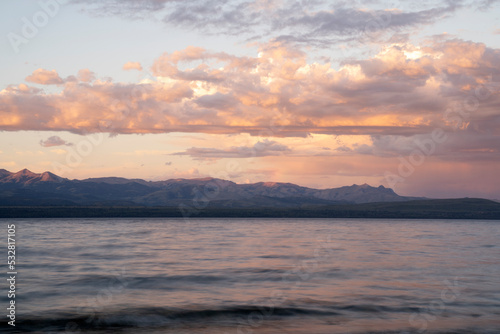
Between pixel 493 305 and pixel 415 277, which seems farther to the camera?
pixel 415 277

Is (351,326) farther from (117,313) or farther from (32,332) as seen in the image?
(32,332)

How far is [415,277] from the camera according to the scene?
129 feet

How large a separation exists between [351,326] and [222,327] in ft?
21.1

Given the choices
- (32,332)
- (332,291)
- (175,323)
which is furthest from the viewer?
(332,291)

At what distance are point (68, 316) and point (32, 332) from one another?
10.7 feet

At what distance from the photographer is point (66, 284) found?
34.9 meters

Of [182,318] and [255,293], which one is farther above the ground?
[255,293]

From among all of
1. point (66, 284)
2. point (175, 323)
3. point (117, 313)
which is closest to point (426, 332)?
point (175, 323)

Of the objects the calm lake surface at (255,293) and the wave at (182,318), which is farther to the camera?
the calm lake surface at (255,293)

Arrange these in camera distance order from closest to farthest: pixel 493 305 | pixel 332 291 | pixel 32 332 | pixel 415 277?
pixel 32 332, pixel 493 305, pixel 332 291, pixel 415 277

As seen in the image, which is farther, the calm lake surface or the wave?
the calm lake surface

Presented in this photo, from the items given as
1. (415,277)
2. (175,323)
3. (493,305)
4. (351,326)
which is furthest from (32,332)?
(415,277)

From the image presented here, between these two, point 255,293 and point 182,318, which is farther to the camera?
point 255,293

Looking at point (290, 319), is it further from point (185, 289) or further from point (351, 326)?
point (185, 289)
